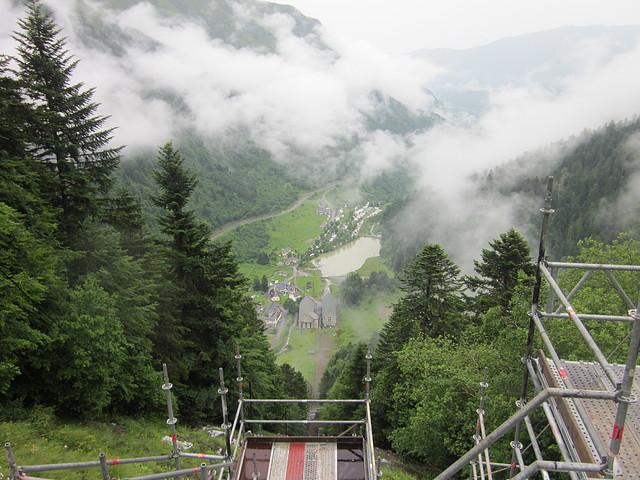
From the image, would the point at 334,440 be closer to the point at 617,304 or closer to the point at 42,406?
the point at 42,406

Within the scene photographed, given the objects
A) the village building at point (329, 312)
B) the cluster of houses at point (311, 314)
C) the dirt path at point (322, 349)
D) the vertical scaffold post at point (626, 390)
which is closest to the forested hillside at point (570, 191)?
the village building at point (329, 312)

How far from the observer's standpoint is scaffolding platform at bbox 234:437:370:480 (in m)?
12.5

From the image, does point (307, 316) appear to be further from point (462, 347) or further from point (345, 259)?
point (462, 347)

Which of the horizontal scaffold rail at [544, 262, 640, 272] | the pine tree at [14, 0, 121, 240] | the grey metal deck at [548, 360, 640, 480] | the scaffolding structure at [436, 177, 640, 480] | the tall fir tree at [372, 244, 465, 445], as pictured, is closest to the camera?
the scaffolding structure at [436, 177, 640, 480]

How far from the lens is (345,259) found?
7293 inches

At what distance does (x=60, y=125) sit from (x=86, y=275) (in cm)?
815

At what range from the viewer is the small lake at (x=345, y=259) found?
17138 centimetres

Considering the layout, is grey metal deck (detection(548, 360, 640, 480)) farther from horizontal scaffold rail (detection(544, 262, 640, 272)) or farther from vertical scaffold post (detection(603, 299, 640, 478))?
horizontal scaffold rail (detection(544, 262, 640, 272))

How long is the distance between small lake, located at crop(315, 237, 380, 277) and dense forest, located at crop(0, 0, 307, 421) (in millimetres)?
142652

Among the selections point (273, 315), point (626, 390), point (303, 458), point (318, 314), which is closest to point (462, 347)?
point (303, 458)

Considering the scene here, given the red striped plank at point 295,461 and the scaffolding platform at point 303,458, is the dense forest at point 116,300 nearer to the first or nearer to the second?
the scaffolding platform at point 303,458

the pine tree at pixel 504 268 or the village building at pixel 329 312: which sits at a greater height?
the village building at pixel 329 312

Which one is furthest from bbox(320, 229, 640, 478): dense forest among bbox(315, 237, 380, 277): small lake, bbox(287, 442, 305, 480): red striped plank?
bbox(315, 237, 380, 277): small lake

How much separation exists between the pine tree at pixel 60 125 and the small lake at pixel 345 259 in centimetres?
14585
